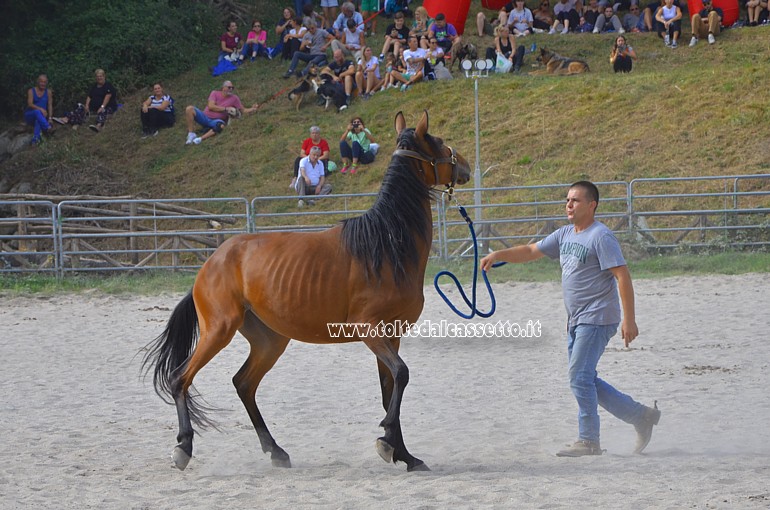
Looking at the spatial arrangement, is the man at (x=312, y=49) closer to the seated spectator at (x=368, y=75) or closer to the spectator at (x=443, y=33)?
Result: the seated spectator at (x=368, y=75)

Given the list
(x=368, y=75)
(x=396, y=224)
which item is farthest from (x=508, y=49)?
(x=396, y=224)

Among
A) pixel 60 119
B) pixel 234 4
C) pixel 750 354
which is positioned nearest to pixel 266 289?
pixel 750 354

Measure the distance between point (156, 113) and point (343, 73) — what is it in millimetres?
4549

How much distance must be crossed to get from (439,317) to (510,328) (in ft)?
3.50

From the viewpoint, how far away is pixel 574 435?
20.1 ft

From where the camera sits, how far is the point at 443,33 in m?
21.1

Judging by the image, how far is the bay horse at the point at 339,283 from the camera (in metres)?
5.63

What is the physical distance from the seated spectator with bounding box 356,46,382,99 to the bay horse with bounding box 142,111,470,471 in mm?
15443

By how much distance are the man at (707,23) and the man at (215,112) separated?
33.0 ft

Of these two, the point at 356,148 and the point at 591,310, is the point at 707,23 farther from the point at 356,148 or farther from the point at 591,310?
the point at 591,310

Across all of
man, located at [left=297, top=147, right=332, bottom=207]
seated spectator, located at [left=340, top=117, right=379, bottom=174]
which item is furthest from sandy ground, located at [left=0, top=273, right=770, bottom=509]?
seated spectator, located at [left=340, top=117, right=379, bottom=174]

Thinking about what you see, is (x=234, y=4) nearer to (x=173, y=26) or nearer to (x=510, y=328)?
(x=173, y=26)

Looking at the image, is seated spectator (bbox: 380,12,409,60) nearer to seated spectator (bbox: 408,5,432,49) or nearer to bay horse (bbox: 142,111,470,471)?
seated spectator (bbox: 408,5,432,49)

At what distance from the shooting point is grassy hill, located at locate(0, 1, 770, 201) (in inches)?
691
